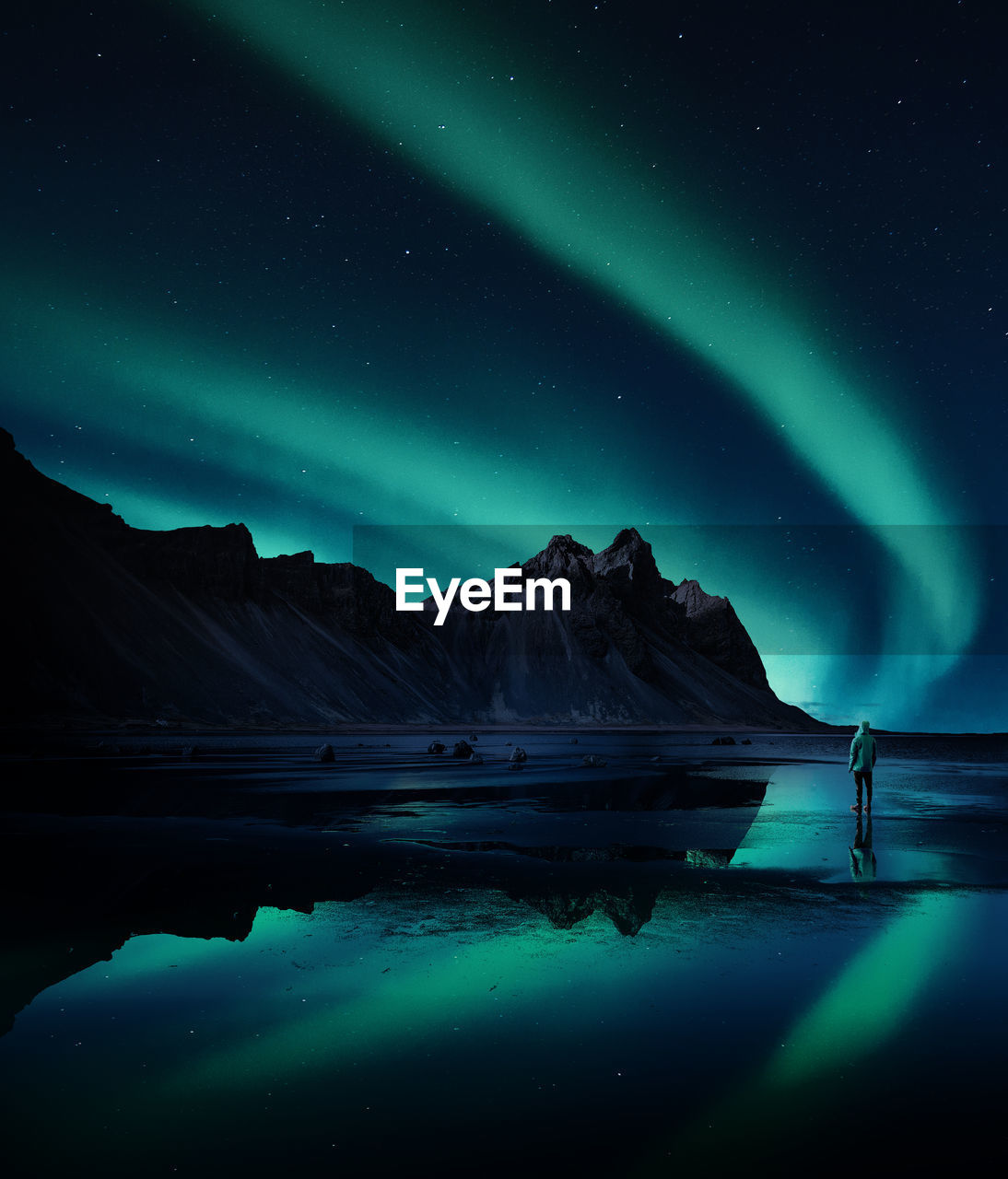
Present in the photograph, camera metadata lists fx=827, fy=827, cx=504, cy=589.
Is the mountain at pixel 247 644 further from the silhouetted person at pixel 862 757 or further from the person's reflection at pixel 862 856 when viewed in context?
the person's reflection at pixel 862 856

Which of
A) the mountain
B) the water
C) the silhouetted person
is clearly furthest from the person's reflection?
the mountain

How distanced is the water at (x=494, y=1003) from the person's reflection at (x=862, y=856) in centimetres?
14

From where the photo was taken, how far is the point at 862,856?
12422mm

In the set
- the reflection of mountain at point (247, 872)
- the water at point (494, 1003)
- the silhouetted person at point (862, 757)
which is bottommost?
the reflection of mountain at point (247, 872)

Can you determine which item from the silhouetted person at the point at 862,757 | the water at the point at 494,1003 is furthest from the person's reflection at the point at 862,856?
the silhouetted person at the point at 862,757

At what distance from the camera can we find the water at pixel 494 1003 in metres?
3.97

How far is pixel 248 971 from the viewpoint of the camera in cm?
652

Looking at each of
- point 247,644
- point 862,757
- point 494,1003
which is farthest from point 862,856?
point 247,644

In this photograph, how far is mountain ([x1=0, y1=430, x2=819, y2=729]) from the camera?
310ft

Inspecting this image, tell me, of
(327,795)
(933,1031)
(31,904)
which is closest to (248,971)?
(31,904)

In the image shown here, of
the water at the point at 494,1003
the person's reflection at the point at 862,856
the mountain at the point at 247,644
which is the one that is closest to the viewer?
the water at the point at 494,1003

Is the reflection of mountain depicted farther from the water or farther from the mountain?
the mountain

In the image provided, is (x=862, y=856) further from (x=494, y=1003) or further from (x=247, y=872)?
(x=247, y=872)

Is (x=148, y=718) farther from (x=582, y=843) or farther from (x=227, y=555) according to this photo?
(x=582, y=843)
